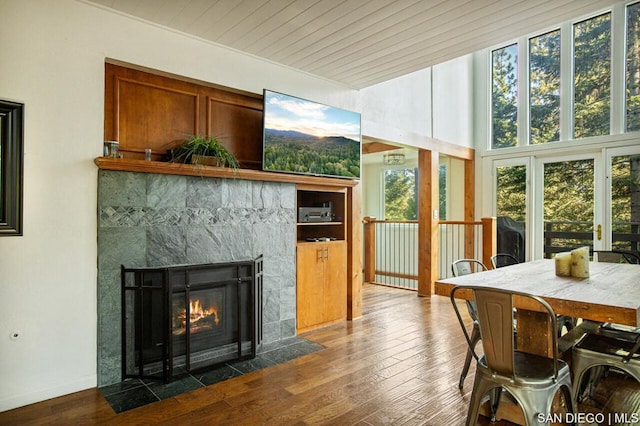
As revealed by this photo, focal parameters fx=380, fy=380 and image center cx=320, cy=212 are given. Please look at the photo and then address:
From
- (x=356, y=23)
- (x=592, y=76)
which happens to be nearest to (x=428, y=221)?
(x=592, y=76)

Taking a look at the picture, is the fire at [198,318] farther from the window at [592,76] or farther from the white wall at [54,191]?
the window at [592,76]

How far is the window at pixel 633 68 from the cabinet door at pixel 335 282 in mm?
4308

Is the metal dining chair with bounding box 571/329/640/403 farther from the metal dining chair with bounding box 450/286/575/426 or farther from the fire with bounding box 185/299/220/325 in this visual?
the fire with bounding box 185/299/220/325

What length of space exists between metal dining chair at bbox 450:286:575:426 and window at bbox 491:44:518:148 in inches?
206

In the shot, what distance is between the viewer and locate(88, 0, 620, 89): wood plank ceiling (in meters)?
2.75

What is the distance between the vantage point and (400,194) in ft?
26.8

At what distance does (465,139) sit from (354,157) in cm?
301

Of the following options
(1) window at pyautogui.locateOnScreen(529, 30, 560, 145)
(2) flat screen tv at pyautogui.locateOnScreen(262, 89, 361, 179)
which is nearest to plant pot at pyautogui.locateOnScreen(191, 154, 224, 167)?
(2) flat screen tv at pyautogui.locateOnScreen(262, 89, 361, 179)

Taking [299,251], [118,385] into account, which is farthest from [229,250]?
[118,385]

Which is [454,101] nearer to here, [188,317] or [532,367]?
[532,367]

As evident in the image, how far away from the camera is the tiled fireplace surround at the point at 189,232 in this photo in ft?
9.14

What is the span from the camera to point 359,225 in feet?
15.3

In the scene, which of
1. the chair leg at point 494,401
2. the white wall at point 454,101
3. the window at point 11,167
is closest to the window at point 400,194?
the white wall at point 454,101

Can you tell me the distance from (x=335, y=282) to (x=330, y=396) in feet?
5.84
